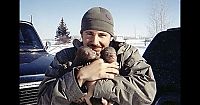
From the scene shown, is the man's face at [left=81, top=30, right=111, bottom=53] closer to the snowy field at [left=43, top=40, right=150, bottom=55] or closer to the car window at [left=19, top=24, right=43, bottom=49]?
the snowy field at [left=43, top=40, right=150, bottom=55]

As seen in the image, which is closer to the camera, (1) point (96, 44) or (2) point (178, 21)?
(1) point (96, 44)

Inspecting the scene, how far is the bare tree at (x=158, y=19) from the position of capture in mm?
1321

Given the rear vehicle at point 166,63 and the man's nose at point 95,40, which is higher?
the man's nose at point 95,40

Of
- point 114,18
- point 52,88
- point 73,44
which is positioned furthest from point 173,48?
point 52,88

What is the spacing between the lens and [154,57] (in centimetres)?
130

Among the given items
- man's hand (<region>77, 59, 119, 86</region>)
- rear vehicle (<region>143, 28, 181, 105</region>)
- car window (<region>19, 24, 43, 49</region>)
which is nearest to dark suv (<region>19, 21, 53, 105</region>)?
car window (<region>19, 24, 43, 49</region>)

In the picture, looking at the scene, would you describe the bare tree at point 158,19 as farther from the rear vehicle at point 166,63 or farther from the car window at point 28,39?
the car window at point 28,39

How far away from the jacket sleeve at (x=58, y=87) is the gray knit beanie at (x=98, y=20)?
0.62 feet

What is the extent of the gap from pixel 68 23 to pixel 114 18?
8.2 inches

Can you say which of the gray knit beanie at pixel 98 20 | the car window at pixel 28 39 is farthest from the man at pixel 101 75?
the car window at pixel 28 39

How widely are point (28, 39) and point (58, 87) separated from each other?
299 mm

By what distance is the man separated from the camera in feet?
3.95

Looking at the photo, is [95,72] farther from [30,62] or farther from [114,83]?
[30,62]
